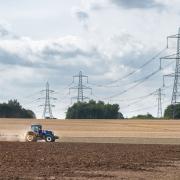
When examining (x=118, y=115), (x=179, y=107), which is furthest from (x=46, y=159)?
(x=118, y=115)

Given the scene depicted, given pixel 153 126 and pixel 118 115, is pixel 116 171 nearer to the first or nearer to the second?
pixel 153 126

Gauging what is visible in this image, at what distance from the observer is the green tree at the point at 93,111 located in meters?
148

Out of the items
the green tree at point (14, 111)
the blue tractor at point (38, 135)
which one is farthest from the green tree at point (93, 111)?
the blue tractor at point (38, 135)

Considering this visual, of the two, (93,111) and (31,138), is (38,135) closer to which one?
(31,138)

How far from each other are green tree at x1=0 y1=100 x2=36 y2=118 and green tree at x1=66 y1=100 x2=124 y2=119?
57.3ft

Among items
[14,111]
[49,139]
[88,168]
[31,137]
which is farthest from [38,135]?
[14,111]

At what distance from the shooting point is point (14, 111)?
168 metres

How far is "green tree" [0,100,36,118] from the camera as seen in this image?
16200 cm

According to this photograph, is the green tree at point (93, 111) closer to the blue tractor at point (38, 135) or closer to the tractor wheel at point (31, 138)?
the blue tractor at point (38, 135)

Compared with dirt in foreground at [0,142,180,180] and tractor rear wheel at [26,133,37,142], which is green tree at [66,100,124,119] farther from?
dirt in foreground at [0,142,180,180]

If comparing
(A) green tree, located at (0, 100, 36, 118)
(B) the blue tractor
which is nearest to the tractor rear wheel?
(B) the blue tractor

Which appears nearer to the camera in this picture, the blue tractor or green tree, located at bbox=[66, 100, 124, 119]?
the blue tractor

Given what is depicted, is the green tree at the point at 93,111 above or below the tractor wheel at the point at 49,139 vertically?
above

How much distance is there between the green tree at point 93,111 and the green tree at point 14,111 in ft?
57.3
